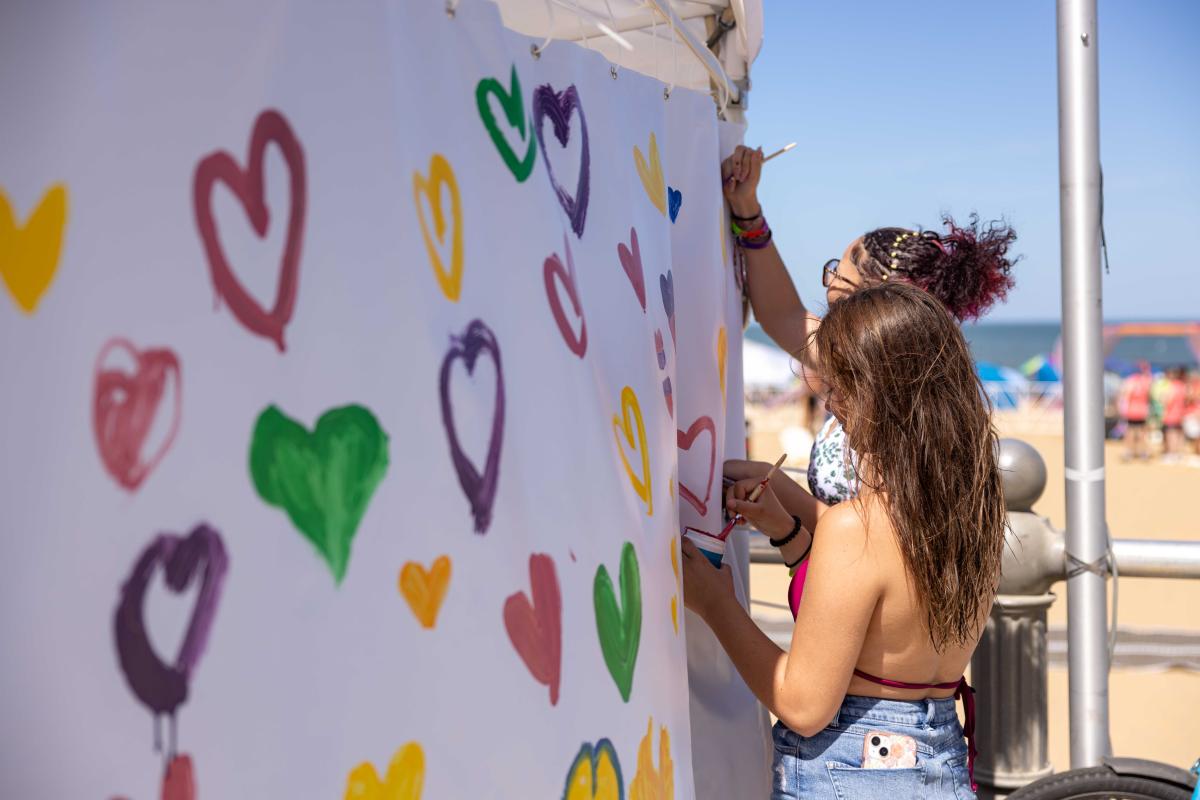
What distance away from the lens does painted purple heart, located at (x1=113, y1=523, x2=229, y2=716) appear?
84 cm

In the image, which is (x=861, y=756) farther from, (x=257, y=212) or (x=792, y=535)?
(x=257, y=212)

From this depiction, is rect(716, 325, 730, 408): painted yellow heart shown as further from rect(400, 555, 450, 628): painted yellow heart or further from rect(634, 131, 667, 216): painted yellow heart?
rect(400, 555, 450, 628): painted yellow heart

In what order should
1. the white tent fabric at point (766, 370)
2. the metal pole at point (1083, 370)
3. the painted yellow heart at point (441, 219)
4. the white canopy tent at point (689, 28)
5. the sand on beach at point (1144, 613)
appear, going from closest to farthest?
the painted yellow heart at point (441, 219) < the white canopy tent at point (689, 28) < the metal pole at point (1083, 370) < the sand on beach at point (1144, 613) < the white tent fabric at point (766, 370)

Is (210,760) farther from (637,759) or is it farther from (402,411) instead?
(637,759)

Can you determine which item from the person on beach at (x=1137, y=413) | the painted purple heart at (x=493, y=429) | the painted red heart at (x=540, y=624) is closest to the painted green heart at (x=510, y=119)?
the painted purple heart at (x=493, y=429)

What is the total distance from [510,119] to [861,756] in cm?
118

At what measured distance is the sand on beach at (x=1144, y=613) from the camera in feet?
15.6

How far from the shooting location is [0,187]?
794 millimetres

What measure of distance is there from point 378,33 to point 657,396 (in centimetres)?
82

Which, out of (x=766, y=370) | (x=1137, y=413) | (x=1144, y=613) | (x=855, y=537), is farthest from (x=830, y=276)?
(x=766, y=370)

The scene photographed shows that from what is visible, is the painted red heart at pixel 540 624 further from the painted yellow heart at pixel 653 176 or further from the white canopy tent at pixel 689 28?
the white canopy tent at pixel 689 28

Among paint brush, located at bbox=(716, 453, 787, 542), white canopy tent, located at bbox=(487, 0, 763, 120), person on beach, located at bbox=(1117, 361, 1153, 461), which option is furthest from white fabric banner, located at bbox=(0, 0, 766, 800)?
person on beach, located at bbox=(1117, 361, 1153, 461)

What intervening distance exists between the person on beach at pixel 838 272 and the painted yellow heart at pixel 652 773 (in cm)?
62

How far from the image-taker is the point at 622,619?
163 cm
